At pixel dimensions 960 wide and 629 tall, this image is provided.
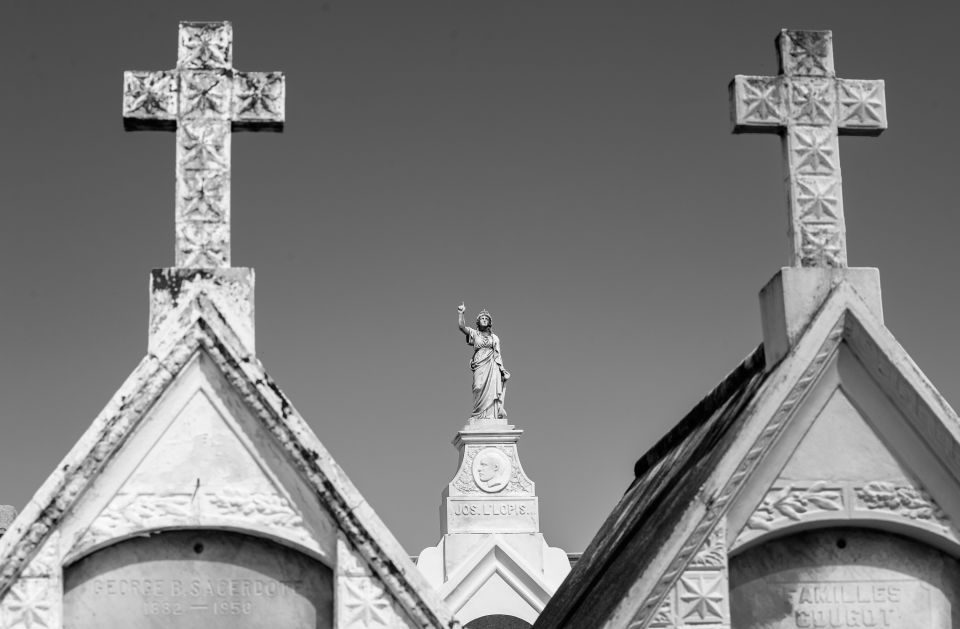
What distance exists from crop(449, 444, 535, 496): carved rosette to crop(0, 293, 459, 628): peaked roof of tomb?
27.3m

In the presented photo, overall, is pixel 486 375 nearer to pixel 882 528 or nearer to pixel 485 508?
pixel 485 508

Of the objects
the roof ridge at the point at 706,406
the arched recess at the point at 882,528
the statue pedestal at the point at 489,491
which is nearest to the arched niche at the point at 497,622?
the statue pedestal at the point at 489,491

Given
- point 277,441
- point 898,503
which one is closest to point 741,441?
point 898,503

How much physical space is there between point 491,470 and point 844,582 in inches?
1091

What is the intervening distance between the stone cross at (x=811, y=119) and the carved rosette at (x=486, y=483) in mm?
26785

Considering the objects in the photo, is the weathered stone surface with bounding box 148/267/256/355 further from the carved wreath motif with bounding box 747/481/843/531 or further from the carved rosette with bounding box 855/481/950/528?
the carved rosette with bounding box 855/481/950/528

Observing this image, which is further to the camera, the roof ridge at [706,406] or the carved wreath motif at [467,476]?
the carved wreath motif at [467,476]

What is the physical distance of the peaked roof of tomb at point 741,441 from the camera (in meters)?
11.2

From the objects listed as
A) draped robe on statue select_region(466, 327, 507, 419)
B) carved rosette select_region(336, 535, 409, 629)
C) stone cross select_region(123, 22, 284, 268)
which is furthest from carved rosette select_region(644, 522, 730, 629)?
draped robe on statue select_region(466, 327, 507, 419)

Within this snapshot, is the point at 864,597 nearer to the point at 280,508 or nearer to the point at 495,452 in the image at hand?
the point at 280,508

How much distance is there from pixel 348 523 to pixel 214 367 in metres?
1.47

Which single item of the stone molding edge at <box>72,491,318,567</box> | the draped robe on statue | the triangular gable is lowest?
the stone molding edge at <box>72,491,318,567</box>

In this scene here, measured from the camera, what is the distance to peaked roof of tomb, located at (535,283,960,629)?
11.2 meters

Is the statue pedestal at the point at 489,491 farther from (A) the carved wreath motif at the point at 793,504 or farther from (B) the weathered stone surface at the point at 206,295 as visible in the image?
(A) the carved wreath motif at the point at 793,504
